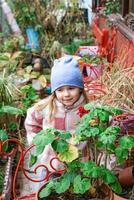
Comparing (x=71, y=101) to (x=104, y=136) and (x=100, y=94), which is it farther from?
(x=104, y=136)

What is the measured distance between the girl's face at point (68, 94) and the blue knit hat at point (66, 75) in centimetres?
4

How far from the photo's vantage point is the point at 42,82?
6.60 metres

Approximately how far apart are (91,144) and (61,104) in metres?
0.61

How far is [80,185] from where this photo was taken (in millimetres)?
2721

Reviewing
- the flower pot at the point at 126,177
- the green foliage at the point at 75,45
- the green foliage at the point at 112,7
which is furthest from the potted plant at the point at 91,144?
the green foliage at the point at 75,45

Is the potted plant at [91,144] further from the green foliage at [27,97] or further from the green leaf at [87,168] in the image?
the green foliage at [27,97]

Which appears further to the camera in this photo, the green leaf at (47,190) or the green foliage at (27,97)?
the green foliage at (27,97)

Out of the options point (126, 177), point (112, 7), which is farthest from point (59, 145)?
point (112, 7)

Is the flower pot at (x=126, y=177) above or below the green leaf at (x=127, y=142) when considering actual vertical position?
below

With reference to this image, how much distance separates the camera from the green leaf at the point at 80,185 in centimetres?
271

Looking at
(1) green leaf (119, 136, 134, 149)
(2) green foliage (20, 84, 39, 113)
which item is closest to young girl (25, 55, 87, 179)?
(1) green leaf (119, 136, 134, 149)

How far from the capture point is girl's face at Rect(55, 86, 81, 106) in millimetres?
3420

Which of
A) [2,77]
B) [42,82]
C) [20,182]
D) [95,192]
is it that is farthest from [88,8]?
[95,192]

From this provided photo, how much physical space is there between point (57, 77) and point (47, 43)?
4630mm
